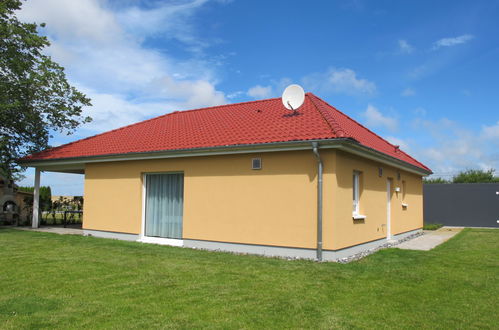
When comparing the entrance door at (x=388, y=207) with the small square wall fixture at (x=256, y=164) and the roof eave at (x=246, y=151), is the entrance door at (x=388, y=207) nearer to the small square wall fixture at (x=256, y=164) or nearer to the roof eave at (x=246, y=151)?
the roof eave at (x=246, y=151)

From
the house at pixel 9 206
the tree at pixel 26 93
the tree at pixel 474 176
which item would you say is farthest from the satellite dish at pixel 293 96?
the tree at pixel 474 176

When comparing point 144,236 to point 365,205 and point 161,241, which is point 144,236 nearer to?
point 161,241

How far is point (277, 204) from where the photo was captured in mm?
9672

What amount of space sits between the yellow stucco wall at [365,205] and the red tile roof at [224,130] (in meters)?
0.81

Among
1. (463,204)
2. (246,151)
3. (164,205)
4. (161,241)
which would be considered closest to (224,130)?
(246,151)

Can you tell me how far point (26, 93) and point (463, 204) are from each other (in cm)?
2350

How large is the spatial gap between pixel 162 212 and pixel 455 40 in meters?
11.2

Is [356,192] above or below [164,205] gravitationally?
above

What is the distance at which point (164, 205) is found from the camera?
474 inches

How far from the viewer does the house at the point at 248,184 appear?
9180mm

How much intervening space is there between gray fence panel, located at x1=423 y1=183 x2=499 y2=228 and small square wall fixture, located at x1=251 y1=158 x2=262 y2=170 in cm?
1724

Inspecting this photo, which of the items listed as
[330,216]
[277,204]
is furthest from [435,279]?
[277,204]

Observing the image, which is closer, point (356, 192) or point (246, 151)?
point (246, 151)

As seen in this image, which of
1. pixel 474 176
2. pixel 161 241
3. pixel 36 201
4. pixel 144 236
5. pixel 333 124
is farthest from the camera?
pixel 474 176
